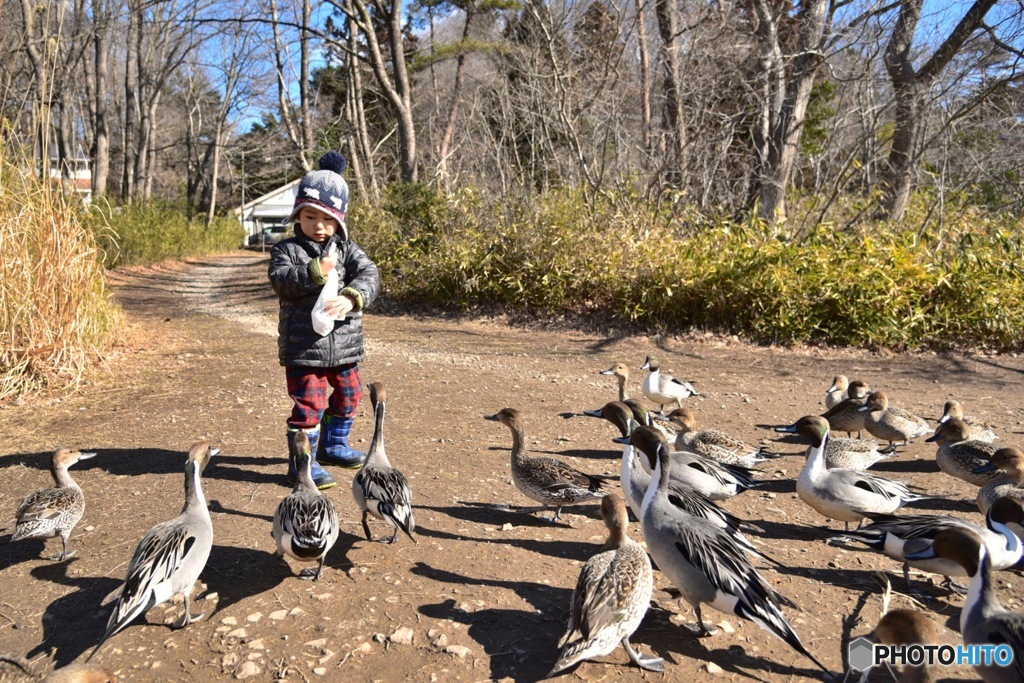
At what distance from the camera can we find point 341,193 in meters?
4.48

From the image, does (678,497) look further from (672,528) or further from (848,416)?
(848,416)

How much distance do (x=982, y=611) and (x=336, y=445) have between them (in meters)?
3.90

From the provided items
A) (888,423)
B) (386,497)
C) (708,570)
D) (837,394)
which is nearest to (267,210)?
(837,394)

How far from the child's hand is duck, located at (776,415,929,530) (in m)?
3.09

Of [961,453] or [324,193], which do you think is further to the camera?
[961,453]

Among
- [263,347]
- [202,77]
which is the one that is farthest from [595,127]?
[202,77]

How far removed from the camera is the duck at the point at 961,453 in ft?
15.3

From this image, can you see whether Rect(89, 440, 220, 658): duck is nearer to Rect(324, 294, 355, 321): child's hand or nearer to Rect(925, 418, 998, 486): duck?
A: Rect(324, 294, 355, 321): child's hand

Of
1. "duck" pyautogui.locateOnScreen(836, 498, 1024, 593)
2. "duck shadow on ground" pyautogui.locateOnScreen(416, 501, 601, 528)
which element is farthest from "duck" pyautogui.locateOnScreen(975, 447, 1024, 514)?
"duck shadow on ground" pyautogui.locateOnScreen(416, 501, 601, 528)

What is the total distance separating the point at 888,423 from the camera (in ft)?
18.7

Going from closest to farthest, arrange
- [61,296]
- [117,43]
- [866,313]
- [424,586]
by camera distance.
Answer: [424,586], [61,296], [866,313], [117,43]

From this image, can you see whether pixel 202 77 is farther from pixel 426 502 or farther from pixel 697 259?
pixel 426 502

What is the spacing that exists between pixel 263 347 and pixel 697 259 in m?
6.78

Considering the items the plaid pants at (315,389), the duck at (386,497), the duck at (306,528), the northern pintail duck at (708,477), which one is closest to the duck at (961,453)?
the northern pintail duck at (708,477)
